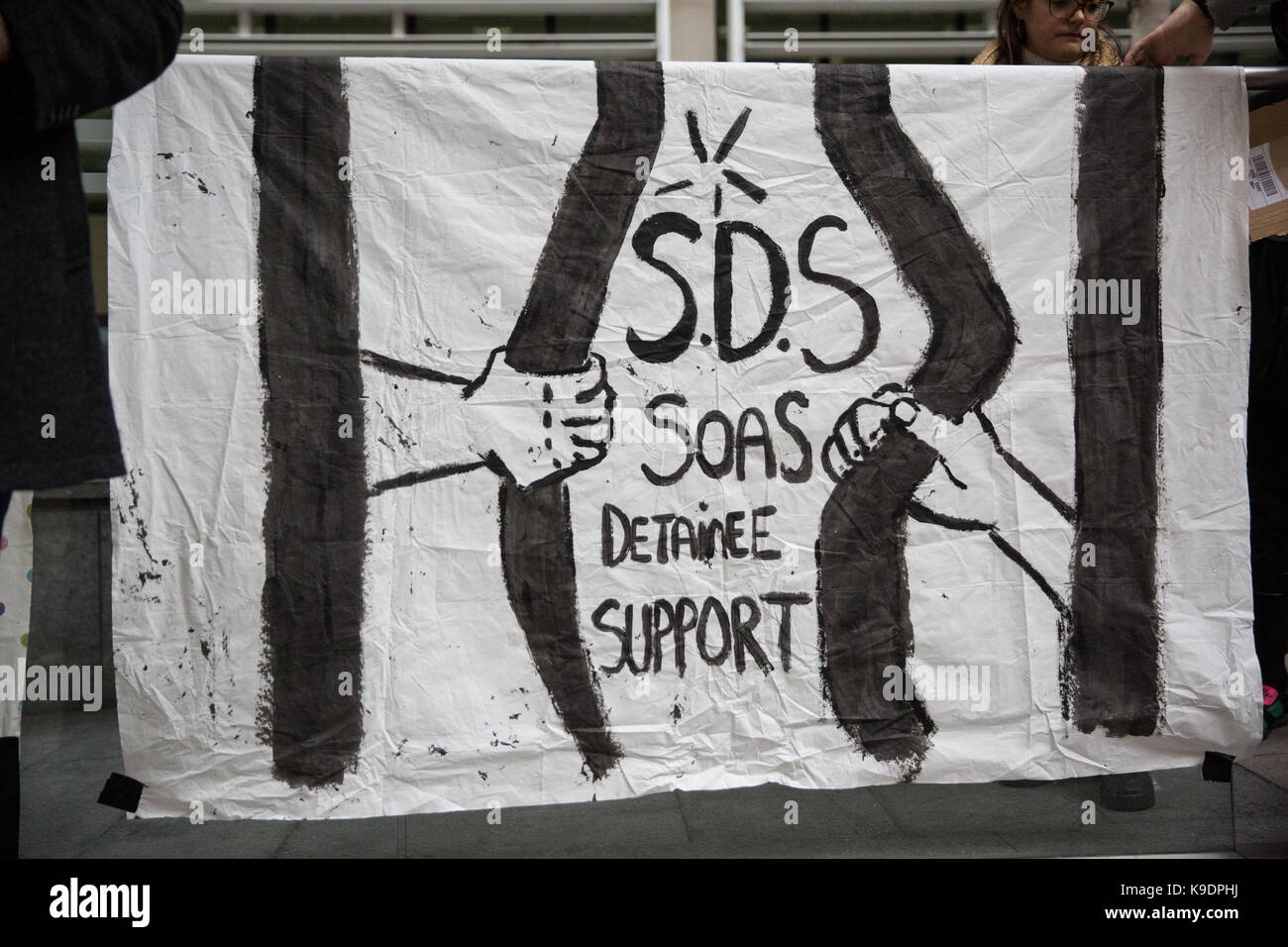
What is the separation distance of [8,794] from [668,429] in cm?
199

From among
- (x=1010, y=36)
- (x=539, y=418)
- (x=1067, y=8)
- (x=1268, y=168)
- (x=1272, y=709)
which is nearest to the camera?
(x=539, y=418)

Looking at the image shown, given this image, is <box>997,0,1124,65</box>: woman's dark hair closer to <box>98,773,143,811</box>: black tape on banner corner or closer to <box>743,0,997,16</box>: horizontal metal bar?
<box>743,0,997,16</box>: horizontal metal bar

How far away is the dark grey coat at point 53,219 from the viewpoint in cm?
150

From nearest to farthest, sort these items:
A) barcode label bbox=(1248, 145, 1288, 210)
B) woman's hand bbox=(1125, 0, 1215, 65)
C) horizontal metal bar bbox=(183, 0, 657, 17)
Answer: woman's hand bbox=(1125, 0, 1215, 65), barcode label bbox=(1248, 145, 1288, 210), horizontal metal bar bbox=(183, 0, 657, 17)

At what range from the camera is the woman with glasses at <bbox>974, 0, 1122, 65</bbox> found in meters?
3.17

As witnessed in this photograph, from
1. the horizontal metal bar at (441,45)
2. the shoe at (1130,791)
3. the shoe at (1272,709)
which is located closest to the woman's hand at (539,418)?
the shoe at (1130,791)

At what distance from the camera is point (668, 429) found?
2.62m

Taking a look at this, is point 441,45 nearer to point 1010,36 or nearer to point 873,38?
point 873,38

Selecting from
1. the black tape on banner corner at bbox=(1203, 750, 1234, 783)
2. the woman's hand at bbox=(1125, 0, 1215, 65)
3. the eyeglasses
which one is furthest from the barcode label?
the black tape on banner corner at bbox=(1203, 750, 1234, 783)

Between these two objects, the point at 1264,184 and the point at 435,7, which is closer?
the point at 1264,184

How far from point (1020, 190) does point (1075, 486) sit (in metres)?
0.81

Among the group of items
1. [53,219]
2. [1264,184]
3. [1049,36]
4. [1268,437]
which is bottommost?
[1268,437]

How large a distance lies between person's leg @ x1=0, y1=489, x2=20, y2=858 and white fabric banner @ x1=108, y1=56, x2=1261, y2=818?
413 mm

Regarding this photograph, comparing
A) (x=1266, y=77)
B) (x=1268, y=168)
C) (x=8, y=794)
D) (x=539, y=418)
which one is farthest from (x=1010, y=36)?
(x=8, y=794)
